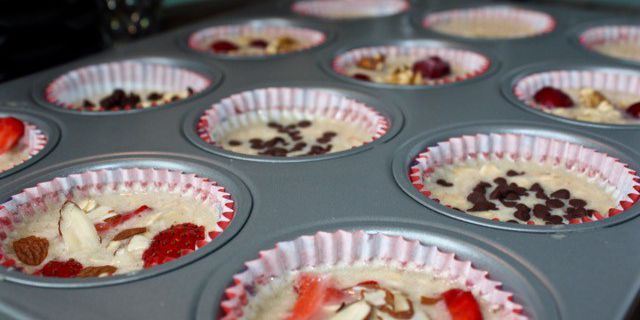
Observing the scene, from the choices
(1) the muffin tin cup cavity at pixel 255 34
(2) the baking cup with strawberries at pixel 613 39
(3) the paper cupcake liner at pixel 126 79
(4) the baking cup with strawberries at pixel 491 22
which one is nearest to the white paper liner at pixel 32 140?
(3) the paper cupcake liner at pixel 126 79

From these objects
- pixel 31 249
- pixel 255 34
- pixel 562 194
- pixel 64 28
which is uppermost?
pixel 64 28

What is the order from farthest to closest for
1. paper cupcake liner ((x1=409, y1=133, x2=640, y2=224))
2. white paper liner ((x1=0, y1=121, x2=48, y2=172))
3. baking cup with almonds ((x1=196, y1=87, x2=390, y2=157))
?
1. baking cup with almonds ((x1=196, y1=87, x2=390, y2=157))
2. white paper liner ((x1=0, y1=121, x2=48, y2=172))
3. paper cupcake liner ((x1=409, y1=133, x2=640, y2=224))

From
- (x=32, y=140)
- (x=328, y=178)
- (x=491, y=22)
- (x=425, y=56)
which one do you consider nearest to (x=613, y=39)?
(x=491, y=22)

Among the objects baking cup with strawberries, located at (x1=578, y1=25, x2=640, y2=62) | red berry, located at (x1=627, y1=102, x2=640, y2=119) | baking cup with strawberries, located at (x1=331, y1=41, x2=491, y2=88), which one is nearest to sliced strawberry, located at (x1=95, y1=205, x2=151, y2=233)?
baking cup with strawberries, located at (x1=331, y1=41, x2=491, y2=88)

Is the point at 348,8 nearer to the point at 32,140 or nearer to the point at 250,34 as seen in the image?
the point at 250,34

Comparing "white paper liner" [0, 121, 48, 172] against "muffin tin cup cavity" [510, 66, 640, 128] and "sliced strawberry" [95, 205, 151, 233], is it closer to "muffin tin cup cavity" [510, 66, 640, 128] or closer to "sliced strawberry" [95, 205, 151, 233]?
"sliced strawberry" [95, 205, 151, 233]

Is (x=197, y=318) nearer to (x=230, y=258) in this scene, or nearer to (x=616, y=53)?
(x=230, y=258)
